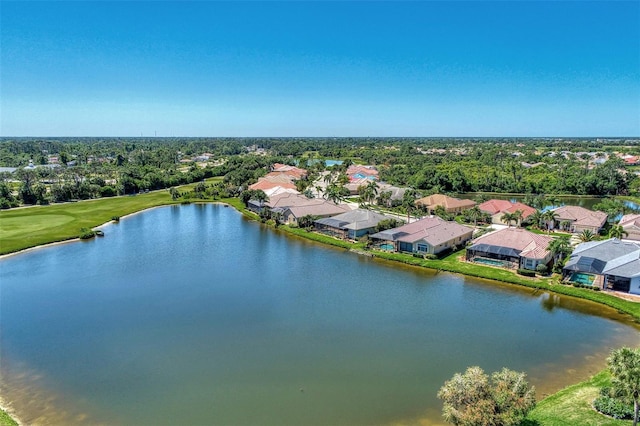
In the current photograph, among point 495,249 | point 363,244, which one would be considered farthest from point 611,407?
point 363,244

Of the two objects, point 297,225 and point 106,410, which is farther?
point 297,225

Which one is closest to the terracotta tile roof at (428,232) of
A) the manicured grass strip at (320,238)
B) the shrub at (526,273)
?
the manicured grass strip at (320,238)

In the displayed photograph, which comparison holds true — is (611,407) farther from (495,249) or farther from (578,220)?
(578,220)

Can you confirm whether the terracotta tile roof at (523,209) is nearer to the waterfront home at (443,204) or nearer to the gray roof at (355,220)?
the waterfront home at (443,204)

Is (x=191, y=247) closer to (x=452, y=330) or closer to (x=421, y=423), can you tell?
(x=452, y=330)

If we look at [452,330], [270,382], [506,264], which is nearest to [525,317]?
[452,330]

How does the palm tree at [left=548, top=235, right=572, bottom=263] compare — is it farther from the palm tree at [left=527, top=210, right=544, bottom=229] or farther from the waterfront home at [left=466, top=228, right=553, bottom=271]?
the palm tree at [left=527, top=210, right=544, bottom=229]

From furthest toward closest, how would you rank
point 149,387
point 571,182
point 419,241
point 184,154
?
point 184,154 < point 571,182 < point 419,241 < point 149,387
